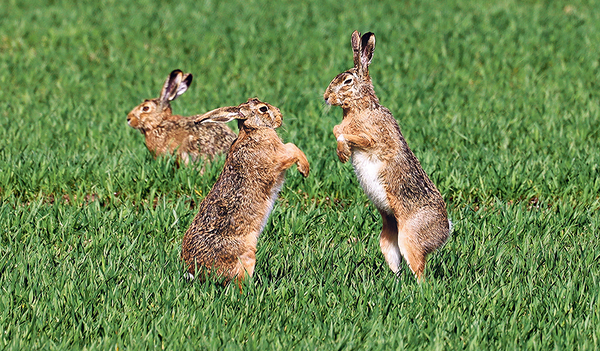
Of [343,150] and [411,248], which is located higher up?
[343,150]

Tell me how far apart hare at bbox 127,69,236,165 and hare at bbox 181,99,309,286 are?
2280 mm

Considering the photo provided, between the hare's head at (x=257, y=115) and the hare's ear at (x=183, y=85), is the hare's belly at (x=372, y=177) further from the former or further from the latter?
the hare's ear at (x=183, y=85)

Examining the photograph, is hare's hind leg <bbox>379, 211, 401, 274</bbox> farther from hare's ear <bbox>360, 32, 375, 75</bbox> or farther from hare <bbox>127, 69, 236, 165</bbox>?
hare <bbox>127, 69, 236, 165</bbox>

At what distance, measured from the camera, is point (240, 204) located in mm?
4672

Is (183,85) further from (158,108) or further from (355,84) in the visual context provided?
(355,84)

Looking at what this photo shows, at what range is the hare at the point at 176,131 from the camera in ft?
23.5

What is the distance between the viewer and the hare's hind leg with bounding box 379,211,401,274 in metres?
4.94

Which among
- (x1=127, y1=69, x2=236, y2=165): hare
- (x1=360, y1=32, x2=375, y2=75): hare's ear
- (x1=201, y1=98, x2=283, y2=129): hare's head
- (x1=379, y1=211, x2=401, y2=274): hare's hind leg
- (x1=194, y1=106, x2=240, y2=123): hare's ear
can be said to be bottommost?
(x1=379, y1=211, x2=401, y2=274): hare's hind leg

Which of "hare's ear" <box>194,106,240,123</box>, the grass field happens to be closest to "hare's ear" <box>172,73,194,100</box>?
the grass field

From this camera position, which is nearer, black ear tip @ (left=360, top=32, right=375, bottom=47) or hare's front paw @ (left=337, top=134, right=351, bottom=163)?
Answer: hare's front paw @ (left=337, top=134, right=351, bottom=163)

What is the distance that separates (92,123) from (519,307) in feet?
17.7

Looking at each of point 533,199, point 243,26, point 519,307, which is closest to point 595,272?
point 519,307

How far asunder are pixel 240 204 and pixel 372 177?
812 millimetres

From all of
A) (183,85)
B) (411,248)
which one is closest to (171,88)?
(183,85)
